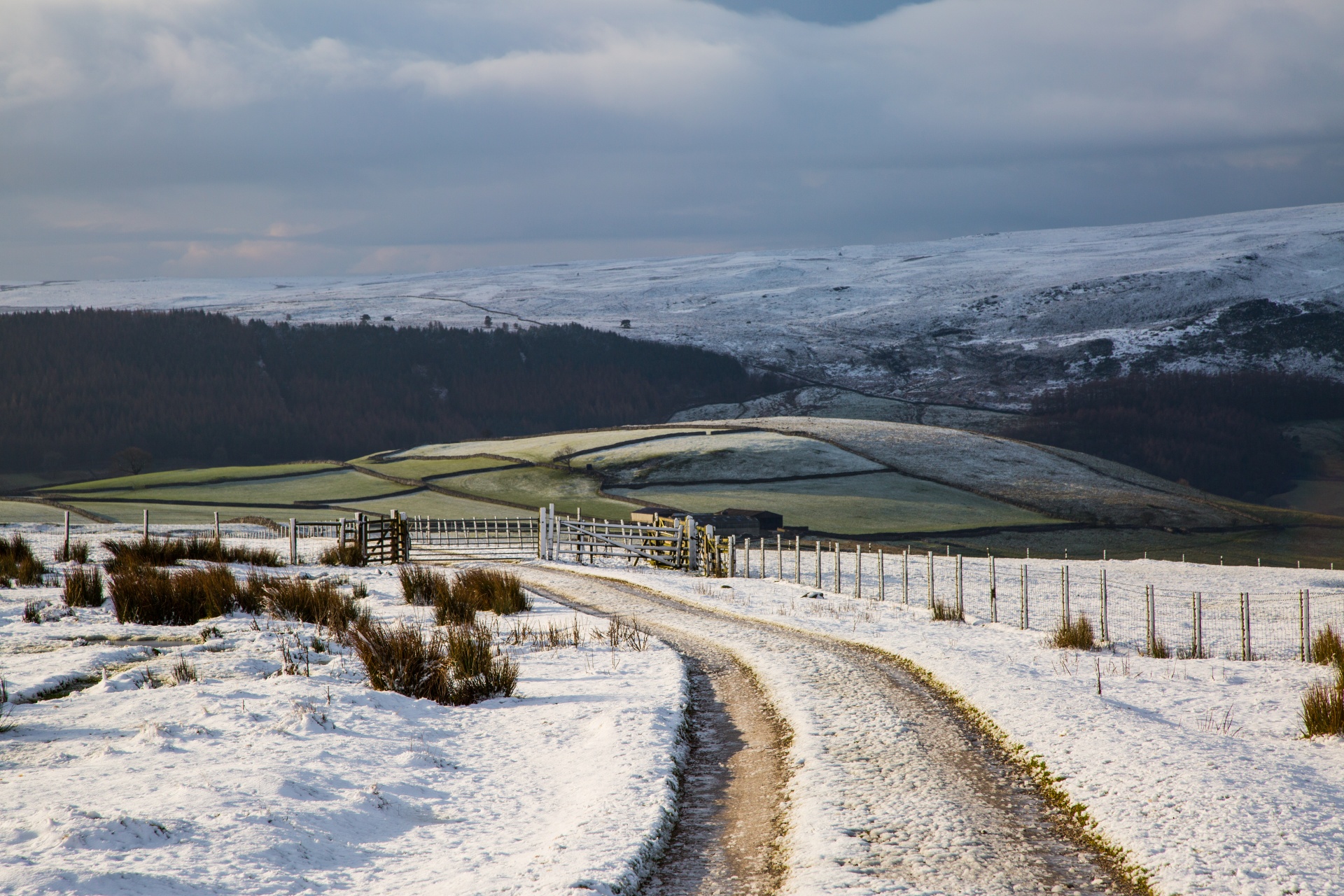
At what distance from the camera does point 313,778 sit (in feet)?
24.1

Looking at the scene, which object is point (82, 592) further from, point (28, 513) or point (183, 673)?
point (28, 513)

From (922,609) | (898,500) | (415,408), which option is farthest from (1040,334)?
(922,609)

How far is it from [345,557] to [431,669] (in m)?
20.3

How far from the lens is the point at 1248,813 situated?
665 centimetres

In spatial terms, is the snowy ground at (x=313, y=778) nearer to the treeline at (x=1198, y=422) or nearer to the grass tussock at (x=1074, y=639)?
the grass tussock at (x=1074, y=639)

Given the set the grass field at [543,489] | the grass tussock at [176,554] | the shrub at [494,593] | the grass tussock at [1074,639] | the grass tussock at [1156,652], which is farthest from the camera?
the grass field at [543,489]

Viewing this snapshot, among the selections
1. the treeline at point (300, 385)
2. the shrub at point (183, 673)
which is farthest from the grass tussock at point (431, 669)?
the treeline at point (300, 385)

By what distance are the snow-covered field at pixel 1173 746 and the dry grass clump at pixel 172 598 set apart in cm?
902

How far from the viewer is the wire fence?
17531 millimetres

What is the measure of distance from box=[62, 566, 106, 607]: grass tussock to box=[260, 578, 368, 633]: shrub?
101 inches

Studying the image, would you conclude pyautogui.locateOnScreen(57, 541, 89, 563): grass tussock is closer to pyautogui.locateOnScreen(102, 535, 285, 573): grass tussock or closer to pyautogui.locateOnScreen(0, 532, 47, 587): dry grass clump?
pyautogui.locateOnScreen(102, 535, 285, 573): grass tussock

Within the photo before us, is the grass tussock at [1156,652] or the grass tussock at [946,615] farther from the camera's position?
the grass tussock at [946,615]

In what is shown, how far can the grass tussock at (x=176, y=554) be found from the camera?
73.7ft

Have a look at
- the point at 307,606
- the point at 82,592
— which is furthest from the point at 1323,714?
the point at 82,592
